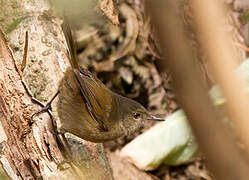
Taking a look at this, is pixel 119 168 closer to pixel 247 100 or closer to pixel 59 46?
pixel 59 46

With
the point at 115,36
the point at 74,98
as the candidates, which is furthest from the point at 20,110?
the point at 115,36

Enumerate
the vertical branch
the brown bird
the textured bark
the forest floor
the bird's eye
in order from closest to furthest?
1. the vertical branch
2. the textured bark
3. the brown bird
4. the bird's eye
5. the forest floor

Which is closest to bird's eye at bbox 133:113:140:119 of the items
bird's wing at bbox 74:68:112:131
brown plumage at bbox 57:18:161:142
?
brown plumage at bbox 57:18:161:142

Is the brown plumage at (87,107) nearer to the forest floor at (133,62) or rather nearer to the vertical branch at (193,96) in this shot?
the forest floor at (133,62)

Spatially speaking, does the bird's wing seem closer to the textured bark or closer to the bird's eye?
the textured bark

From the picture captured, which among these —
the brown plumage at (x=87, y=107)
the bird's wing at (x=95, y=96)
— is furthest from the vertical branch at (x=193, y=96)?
the bird's wing at (x=95, y=96)
